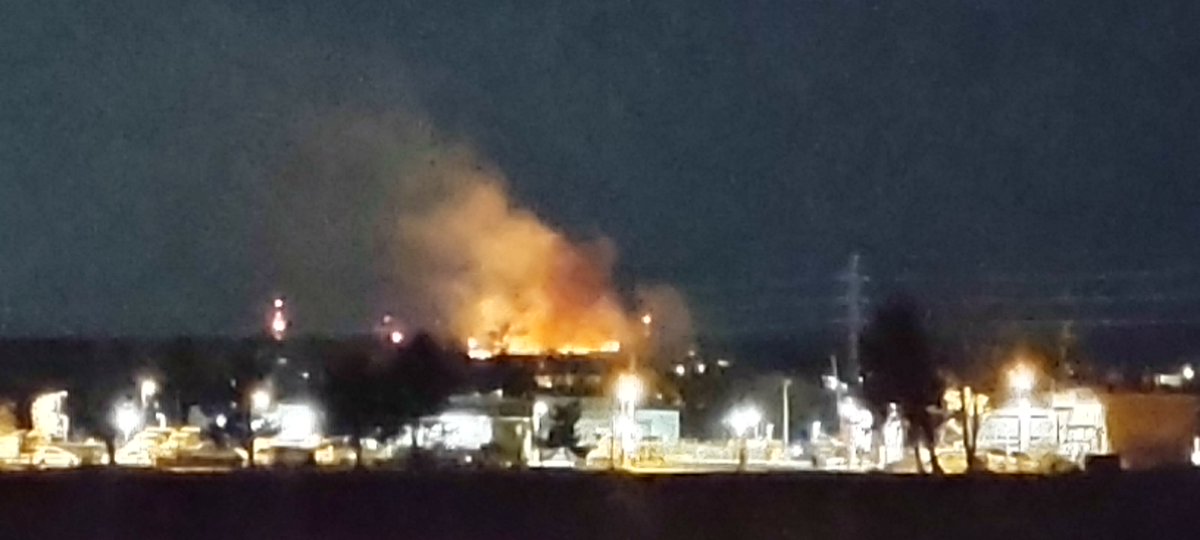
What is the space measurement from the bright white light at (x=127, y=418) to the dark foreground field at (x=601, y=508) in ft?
29.1

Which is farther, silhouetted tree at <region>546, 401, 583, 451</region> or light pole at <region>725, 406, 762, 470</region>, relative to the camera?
light pole at <region>725, 406, 762, 470</region>

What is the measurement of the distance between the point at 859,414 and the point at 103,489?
9.74m

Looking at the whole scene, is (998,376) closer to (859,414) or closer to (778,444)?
(859,414)

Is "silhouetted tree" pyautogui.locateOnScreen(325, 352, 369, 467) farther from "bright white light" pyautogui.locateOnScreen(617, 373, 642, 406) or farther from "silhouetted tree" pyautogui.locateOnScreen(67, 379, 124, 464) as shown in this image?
"bright white light" pyautogui.locateOnScreen(617, 373, 642, 406)

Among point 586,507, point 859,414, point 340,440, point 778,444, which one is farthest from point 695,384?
point 586,507

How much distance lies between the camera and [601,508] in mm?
8016

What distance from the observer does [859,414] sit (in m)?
16.8

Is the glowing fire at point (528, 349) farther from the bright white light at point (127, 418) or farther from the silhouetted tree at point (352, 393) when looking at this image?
the bright white light at point (127, 418)

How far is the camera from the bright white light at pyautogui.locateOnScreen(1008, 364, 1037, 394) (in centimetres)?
1717

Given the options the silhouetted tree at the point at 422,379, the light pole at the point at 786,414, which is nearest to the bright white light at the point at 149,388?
the silhouetted tree at the point at 422,379

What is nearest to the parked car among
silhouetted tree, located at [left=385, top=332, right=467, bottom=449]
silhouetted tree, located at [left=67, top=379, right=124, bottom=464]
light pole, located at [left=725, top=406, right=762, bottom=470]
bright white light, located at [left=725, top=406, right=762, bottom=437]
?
silhouetted tree, located at [left=67, top=379, right=124, bottom=464]

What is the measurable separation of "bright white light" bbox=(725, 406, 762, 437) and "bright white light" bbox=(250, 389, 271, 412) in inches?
189

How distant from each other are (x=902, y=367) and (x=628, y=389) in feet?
21.0

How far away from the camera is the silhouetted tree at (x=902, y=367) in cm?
1497
